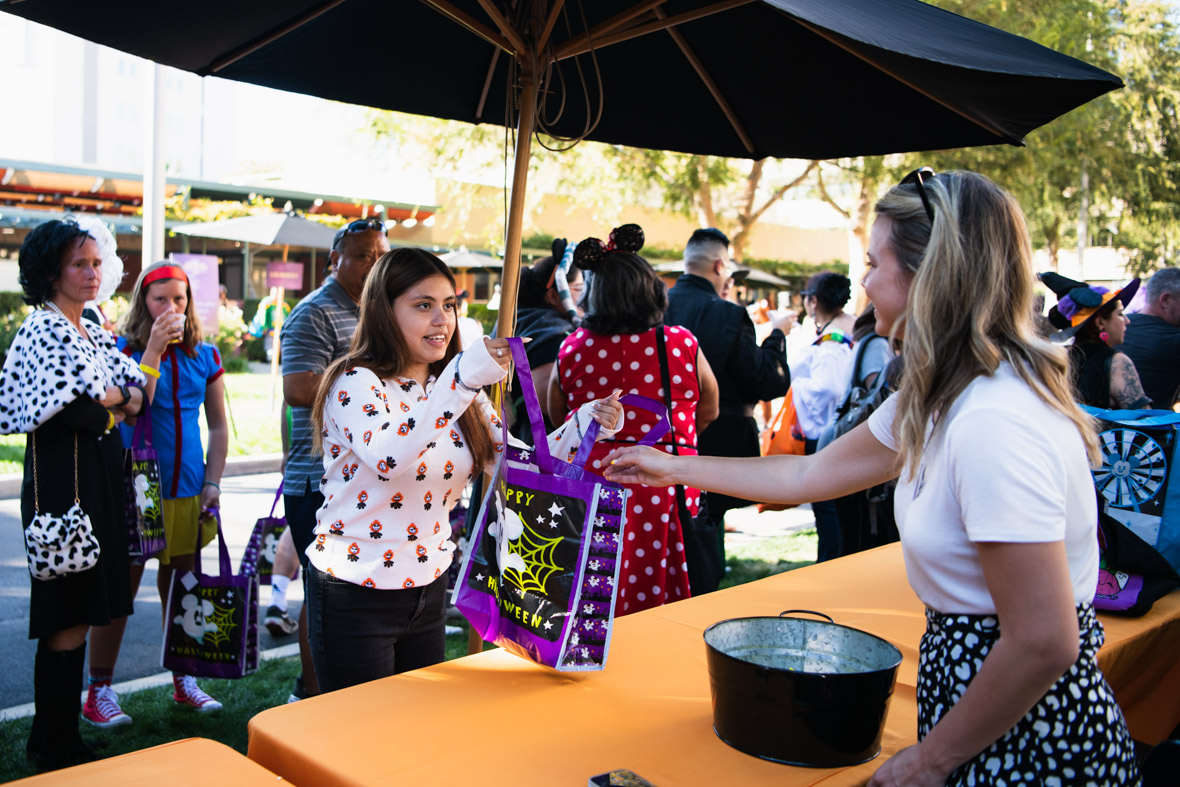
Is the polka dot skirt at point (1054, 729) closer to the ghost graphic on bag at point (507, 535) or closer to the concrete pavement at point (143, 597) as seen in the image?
the ghost graphic on bag at point (507, 535)

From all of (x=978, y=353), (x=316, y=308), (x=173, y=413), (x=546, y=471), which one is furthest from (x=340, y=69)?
(x=978, y=353)

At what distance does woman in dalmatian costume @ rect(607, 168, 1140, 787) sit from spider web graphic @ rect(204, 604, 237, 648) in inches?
102

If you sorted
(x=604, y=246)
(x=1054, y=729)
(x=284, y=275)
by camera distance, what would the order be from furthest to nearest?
(x=284, y=275) → (x=604, y=246) → (x=1054, y=729)

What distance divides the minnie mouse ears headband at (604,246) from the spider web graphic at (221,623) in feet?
6.26

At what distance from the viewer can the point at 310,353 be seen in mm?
3365

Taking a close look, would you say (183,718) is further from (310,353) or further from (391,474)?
(391,474)

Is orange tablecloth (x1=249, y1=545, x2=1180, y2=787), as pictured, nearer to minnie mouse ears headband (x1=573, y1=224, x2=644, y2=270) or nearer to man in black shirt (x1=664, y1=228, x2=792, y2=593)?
minnie mouse ears headband (x1=573, y1=224, x2=644, y2=270)

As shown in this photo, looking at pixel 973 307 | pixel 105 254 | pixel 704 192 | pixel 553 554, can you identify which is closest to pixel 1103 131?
pixel 704 192

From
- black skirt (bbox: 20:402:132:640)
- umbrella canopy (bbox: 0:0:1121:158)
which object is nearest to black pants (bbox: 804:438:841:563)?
umbrella canopy (bbox: 0:0:1121:158)

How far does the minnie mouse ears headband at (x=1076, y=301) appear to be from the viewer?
14.3 feet

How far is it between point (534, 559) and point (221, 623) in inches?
77.5

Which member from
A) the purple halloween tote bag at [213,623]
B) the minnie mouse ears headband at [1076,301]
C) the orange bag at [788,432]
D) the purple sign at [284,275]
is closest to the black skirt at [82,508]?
the purple halloween tote bag at [213,623]

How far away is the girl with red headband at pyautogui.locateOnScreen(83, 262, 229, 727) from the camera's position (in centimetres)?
368

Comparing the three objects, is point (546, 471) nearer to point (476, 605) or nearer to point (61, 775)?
point (476, 605)
